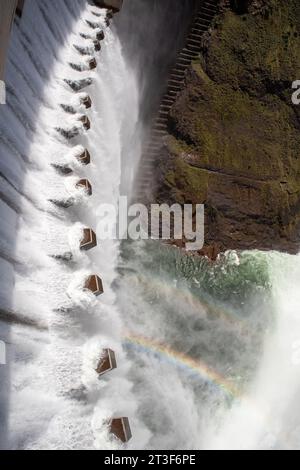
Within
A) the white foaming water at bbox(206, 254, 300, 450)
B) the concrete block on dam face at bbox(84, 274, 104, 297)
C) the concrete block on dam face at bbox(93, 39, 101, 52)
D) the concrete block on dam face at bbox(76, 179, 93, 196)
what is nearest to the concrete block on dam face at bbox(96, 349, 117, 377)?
the concrete block on dam face at bbox(84, 274, 104, 297)

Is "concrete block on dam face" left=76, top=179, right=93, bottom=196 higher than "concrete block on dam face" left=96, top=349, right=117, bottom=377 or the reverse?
higher

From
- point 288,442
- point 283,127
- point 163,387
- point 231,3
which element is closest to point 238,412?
point 288,442

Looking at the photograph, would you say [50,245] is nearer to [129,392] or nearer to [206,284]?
[129,392]

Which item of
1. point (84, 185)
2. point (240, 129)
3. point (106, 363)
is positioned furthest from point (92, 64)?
point (240, 129)

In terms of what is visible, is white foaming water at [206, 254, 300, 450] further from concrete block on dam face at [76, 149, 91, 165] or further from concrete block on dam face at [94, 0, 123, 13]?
concrete block on dam face at [94, 0, 123, 13]

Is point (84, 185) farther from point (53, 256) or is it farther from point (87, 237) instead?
point (53, 256)
